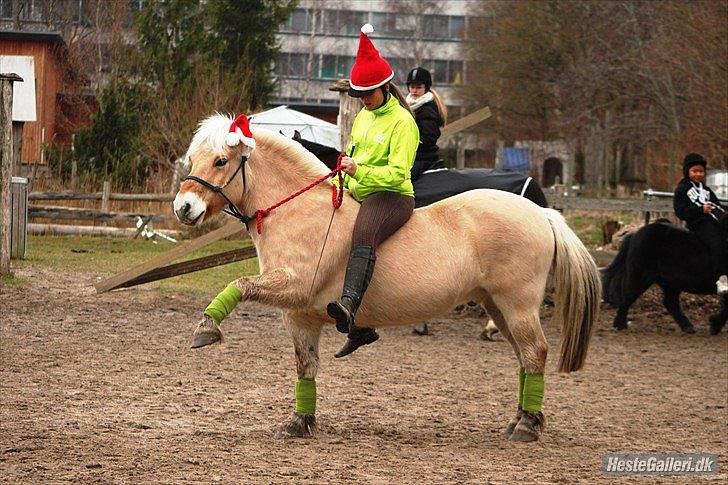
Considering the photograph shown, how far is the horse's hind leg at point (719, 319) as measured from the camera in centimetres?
1376

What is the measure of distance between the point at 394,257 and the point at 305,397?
100 cm

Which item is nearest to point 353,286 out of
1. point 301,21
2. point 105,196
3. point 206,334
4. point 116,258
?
point 206,334

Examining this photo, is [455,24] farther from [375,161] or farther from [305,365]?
[305,365]

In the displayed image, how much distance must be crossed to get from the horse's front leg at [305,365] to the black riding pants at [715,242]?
7227mm

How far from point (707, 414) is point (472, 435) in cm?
217

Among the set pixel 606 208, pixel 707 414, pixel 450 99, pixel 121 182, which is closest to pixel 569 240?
pixel 707 414

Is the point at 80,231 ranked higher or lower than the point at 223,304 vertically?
lower

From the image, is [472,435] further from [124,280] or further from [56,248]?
[56,248]

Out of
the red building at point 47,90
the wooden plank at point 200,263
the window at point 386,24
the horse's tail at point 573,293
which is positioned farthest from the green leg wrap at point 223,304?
the window at point 386,24

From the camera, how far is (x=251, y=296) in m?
6.80

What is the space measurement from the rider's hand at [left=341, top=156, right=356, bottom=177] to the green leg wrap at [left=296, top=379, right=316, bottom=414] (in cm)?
133

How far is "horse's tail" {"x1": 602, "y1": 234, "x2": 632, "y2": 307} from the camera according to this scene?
1392 centimetres

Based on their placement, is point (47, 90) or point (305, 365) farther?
point (47, 90)

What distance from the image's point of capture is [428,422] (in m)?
7.90
